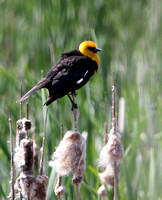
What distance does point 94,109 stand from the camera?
94.0 inches

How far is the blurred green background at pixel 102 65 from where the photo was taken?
6.94 ft

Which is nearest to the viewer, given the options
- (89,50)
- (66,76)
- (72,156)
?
(72,156)

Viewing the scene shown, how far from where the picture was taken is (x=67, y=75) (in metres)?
1.82

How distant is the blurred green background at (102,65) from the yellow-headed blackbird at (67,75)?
0.33ft

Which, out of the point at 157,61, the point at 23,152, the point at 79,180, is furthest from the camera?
the point at 157,61

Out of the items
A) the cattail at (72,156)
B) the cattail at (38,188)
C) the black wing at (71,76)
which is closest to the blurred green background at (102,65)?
the black wing at (71,76)

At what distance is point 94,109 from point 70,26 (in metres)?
1.12

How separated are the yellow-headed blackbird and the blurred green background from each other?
10cm

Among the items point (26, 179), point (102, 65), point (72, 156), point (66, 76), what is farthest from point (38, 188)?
point (102, 65)

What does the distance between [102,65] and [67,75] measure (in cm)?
21

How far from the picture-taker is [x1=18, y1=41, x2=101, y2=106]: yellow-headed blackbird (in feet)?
5.54

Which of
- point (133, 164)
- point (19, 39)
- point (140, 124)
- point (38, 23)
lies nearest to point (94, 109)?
point (140, 124)

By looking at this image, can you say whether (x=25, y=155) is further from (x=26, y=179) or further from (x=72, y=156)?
(x=72, y=156)

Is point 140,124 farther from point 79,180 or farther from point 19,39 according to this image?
point 19,39
